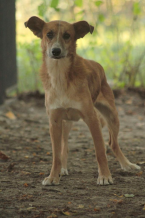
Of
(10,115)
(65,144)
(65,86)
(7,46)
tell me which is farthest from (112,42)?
(65,86)

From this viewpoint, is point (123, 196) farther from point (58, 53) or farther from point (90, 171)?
point (58, 53)

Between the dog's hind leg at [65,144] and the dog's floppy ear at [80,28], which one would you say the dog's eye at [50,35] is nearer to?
the dog's floppy ear at [80,28]

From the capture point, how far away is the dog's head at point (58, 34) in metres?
3.83

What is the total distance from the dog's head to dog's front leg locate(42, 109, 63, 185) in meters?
0.63

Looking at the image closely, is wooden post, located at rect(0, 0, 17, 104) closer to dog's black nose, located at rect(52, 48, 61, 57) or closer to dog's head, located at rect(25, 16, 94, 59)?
dog's head, located at rect(25, 16, 94, 59)

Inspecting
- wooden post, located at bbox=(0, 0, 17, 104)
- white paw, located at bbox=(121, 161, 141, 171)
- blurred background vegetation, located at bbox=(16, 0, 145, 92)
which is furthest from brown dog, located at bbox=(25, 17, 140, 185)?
blurred background vegetation, located at bbox=(16, 0, 145, 92)

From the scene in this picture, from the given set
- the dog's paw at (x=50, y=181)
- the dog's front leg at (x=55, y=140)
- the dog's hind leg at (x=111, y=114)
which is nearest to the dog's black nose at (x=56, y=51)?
the dog's front leg at (x=55, y=140)

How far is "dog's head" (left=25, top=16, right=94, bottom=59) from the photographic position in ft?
12.6

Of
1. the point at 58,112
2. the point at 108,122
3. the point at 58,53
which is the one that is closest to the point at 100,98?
the point at 108,122

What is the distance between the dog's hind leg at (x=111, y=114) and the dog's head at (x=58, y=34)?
2.73 ft

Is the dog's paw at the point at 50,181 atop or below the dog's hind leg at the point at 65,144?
below

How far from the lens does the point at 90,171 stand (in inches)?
180

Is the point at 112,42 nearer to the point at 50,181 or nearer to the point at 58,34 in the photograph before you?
the point at 58,34

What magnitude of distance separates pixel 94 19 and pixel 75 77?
6.40 m
